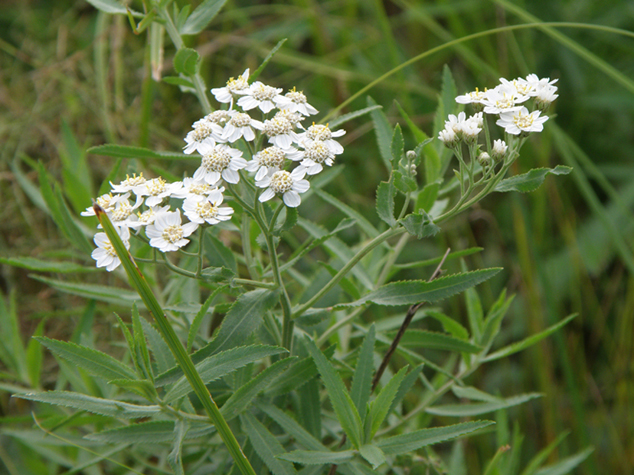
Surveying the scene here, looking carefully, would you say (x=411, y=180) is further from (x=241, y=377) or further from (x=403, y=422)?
(x=403, y=422)

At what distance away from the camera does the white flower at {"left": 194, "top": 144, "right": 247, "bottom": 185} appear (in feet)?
3.96

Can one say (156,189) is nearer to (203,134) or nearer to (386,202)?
(203,134)

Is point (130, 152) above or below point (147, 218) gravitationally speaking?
above

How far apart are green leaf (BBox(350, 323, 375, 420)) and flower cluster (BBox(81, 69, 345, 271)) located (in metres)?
0.40

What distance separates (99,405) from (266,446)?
39 cm

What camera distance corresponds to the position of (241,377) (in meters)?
1.43

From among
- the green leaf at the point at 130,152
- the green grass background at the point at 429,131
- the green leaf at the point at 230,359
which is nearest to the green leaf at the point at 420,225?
the green leaf at the point at 230,359

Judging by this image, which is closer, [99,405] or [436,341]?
[99,405]

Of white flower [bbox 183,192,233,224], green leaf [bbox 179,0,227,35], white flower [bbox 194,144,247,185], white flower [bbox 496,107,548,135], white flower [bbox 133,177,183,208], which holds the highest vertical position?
green leaf [bbox 179,0,227,35]

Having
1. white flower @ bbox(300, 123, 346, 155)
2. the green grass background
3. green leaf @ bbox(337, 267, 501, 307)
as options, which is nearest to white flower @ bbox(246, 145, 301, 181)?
white flower @ bbox(300, 123, 346, 155)

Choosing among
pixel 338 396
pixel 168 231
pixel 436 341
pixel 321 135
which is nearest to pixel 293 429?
pixel 338 396

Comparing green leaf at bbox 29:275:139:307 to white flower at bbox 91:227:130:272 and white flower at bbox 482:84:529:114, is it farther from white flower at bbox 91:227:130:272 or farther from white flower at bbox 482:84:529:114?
white flower at bbox 482:84:529:114

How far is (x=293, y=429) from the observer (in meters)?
1.41

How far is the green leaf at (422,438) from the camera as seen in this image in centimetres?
122
